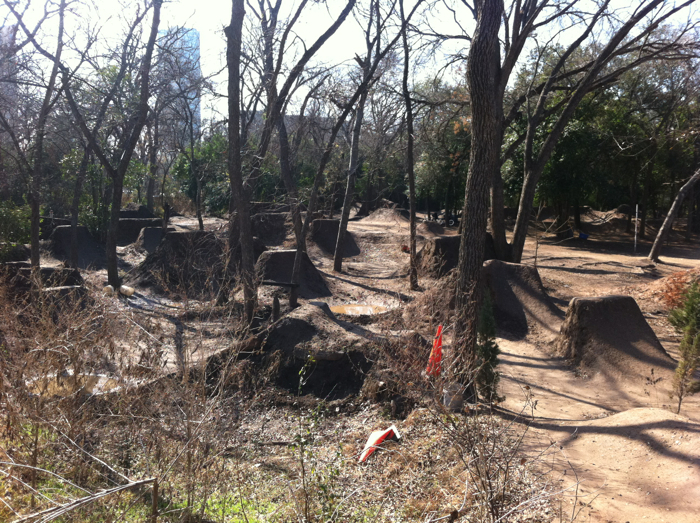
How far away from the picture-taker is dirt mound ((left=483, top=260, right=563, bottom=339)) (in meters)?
10.4

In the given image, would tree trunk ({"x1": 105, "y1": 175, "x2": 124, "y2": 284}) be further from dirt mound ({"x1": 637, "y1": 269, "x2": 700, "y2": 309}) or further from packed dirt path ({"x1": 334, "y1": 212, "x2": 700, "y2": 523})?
dirt mound ({"x1": 637, "y1": 269, "x2": 700, "y2": 309})

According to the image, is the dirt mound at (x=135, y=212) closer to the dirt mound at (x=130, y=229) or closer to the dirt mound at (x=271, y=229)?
the dirt mound at (x=130, y=229)

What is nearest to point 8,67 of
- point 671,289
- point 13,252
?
point 13,252

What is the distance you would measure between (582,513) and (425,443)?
1.84 meters

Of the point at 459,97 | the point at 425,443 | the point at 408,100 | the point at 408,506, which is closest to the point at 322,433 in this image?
the point at 425,443

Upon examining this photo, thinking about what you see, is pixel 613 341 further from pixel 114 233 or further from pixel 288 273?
pixel 114 233

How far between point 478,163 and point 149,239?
54.0 feet

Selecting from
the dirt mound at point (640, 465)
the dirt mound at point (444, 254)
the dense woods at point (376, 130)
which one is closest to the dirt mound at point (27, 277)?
the dense woods at point (376, 130)

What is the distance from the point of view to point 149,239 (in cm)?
2039

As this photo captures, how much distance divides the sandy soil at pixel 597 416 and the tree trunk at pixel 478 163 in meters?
1.27

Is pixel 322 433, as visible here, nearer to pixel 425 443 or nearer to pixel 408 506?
pixel 425 443

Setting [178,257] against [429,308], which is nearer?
[429,308]

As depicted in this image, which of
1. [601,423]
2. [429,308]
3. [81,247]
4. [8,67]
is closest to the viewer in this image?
[601,423]

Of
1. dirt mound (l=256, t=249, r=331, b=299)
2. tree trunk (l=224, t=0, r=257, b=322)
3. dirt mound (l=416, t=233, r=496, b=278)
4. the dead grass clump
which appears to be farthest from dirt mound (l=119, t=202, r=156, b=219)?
the dead grass clump
